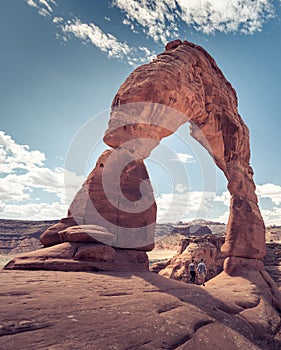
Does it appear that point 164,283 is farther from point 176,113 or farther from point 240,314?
point 176,113

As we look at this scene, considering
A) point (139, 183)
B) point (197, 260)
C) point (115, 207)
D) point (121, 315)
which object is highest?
point (139, 183)

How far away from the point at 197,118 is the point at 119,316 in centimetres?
1198

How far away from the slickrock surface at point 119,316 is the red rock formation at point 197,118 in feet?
17.8

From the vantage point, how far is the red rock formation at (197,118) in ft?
36.8

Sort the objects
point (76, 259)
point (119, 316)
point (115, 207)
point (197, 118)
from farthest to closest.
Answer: point (197, 118) < point (115, 207) < point (76, 259) < point (119, 316)

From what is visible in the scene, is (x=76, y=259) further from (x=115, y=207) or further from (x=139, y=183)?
(x=139, y=183)

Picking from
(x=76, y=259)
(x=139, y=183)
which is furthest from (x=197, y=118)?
(x=76, y=259)

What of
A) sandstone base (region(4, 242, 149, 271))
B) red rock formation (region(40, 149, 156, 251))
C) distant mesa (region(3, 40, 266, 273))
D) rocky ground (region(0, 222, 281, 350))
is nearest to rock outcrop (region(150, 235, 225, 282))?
distant mesa (region(3, 40, 266, 273))

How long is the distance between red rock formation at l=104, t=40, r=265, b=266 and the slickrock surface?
543cm

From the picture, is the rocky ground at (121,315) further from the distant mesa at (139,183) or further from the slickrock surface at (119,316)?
the distant mesa at (139,183)

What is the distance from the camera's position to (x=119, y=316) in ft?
16.1

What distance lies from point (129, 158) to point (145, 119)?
1.81 metres

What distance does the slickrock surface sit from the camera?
154 inches

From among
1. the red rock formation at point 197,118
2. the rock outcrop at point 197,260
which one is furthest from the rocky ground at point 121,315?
the rock outcrop at point 197,260
